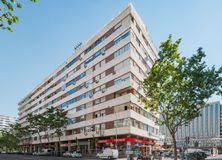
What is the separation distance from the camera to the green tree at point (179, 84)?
992 inches

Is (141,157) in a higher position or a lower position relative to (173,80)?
lower

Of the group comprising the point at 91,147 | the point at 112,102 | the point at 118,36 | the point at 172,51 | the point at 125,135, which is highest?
the point at 118,36

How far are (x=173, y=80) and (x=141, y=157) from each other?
47.5 feet

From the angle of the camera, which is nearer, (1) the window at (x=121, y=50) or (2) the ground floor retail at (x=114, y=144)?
(2) the ground floor retail at (x=114, y=144)

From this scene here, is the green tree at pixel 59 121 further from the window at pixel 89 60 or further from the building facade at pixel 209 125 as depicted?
the building facade at pixel 209 125

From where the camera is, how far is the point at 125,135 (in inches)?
1783

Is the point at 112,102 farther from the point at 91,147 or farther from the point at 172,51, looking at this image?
the point at 172,51

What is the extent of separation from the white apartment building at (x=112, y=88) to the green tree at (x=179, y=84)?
1584cm

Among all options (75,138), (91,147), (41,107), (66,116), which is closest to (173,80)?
(91,147)

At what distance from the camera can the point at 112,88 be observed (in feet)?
154

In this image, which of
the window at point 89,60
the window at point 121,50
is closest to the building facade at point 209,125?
the window at point 89,60

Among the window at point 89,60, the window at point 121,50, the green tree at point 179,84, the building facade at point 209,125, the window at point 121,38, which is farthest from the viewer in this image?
the building facade at point 209,125

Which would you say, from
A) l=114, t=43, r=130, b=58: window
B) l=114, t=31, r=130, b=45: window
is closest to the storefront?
l=114, t=43, r=130, b=58: window

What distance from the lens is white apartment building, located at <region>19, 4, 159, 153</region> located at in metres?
44.3
